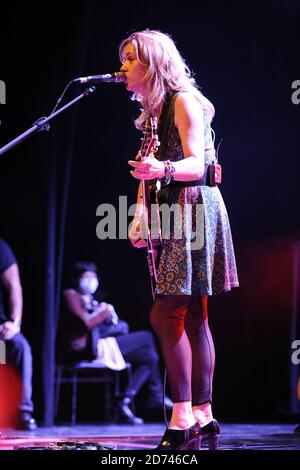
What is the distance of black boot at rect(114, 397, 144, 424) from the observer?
240 inches

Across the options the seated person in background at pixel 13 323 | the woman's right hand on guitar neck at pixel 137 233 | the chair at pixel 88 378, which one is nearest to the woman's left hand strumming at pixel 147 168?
the woman's right hand on guitar neck at pixel 137 233

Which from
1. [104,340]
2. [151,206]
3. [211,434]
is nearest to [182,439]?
[211,434]

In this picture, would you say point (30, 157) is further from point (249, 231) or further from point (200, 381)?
point (200, 381)

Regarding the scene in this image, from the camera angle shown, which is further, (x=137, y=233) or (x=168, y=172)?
(x=137, y=233)

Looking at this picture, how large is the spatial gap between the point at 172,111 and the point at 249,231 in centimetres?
391

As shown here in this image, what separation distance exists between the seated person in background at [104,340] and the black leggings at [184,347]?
10.7ft

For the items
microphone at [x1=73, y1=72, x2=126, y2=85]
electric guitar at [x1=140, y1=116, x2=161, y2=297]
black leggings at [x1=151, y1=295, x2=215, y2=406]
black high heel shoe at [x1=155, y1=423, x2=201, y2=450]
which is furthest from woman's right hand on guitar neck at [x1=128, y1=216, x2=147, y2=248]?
black high heel shoe at [x1=155, y1=423, x2=201, y2=450]

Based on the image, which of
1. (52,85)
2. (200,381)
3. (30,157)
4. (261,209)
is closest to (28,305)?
(30,157)

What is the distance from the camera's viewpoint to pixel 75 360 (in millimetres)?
6383

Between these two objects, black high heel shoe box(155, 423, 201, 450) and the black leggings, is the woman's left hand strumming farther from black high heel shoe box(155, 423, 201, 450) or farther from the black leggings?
black high heel shoe box(155, 423, 201, 450)

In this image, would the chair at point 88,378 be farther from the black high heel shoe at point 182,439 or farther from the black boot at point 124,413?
the black high heel shoe at point 182,439

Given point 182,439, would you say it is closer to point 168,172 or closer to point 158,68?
point 168,172

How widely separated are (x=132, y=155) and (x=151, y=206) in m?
3.92

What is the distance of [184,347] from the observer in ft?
9.25
